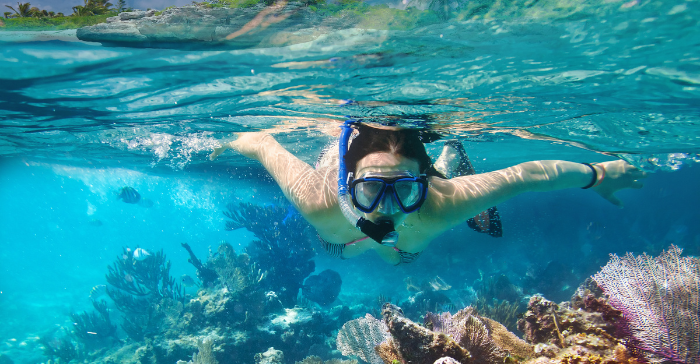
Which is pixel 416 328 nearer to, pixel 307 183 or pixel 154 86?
pixel 307 183

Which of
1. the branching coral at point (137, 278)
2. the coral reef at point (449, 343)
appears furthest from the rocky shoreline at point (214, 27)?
the branching coral at point (137, 278)

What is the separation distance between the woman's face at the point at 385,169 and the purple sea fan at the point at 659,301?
2149mm

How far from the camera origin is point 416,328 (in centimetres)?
243

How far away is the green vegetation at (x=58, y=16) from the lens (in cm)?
411

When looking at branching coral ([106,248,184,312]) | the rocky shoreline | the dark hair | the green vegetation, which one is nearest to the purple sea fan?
the dark hair

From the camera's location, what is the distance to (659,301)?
258 cm

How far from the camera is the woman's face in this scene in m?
3.20

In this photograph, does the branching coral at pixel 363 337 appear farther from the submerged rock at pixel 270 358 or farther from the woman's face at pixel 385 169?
the submerged rock at pixel 270 358

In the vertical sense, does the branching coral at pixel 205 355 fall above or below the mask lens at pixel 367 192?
below

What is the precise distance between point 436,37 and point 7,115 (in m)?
11.6

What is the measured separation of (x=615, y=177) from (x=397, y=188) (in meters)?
3.87

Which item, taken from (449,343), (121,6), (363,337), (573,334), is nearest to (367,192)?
(449,343)

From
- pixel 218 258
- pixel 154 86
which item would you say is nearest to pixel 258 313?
pixel 218 258

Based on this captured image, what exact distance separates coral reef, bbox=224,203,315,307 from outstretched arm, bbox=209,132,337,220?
24.2 feet
